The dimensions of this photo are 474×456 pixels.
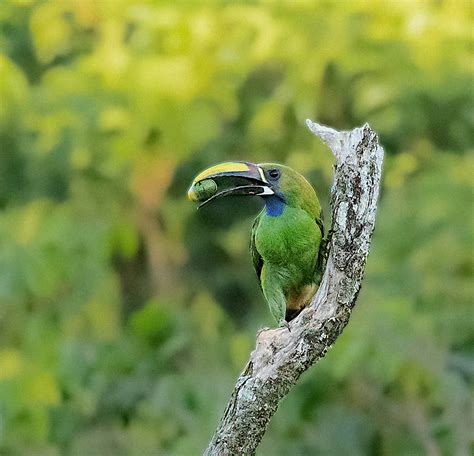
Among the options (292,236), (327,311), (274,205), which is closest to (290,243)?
(292,236)

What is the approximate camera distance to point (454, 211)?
21.9 feet

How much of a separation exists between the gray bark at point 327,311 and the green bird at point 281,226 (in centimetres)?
25

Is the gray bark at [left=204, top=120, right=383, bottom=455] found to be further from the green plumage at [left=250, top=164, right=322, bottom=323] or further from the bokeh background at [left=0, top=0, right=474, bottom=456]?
the bokeh background at [left=0, top=0, right=474, bottom=456]

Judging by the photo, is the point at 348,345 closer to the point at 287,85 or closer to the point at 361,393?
Result: the point at 361,393

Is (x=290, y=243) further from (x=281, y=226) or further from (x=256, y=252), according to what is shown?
(x=256, y=252)

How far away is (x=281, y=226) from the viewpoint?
12.8ft

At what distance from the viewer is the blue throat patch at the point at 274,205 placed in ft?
12.8

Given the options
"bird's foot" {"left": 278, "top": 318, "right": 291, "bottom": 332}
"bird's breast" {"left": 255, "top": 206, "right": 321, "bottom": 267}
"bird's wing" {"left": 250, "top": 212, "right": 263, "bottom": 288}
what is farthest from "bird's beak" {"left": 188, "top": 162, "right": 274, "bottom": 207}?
"bird's foot" {"left": 278, "top": 318, "right": 291, "bottom": 332}

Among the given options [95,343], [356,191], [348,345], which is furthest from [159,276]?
[356,191]

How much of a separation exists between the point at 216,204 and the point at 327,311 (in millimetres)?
4685

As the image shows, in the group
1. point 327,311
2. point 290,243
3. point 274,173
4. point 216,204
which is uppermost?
point 216,204

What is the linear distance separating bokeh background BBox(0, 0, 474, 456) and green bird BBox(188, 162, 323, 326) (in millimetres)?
2510

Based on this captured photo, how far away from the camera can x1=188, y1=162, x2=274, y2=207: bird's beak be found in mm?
3623

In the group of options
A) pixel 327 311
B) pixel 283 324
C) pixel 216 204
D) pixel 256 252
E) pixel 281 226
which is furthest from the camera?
pixel 216 204
